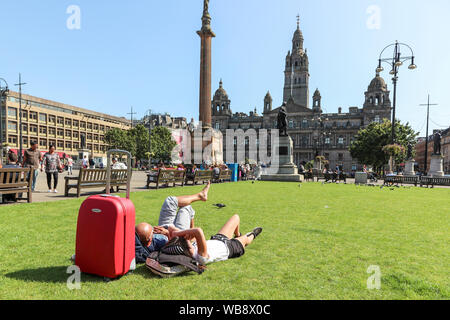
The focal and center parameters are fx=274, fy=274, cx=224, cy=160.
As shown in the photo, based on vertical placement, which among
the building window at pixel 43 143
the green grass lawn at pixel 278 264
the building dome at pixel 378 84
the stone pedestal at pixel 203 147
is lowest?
the green grass lawn at pixel 278 264

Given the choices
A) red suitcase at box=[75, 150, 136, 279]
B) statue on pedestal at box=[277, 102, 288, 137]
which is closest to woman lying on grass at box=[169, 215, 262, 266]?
red suitcase at box=[75, 150, 136, 279]

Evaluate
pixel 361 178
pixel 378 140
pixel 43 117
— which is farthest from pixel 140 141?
pixel 361 178

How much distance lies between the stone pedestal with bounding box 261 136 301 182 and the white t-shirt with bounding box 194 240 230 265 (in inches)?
846

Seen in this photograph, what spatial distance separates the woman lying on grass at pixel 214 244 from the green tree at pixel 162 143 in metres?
60.8

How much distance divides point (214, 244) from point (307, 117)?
92.7 metres

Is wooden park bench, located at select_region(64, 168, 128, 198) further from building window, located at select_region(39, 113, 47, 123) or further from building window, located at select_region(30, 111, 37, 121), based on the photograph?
building window, located at select_region(39, 113, 47, 123)

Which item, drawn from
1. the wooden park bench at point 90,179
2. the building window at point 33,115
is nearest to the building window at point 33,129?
the building window at point 33,115

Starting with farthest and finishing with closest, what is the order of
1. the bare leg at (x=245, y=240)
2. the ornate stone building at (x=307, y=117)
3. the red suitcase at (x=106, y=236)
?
the ornate stone building at (x=307, y=117) → the bare leg at (x=245, y=240) → the red suitcase at (x=106, y=236)

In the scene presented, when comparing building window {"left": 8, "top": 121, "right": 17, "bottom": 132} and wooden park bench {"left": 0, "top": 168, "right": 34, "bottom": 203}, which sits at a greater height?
building window {"left": 8, "top": 121, "right": 17, "bottom": 132}

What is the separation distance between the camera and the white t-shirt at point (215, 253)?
3299 millimetres

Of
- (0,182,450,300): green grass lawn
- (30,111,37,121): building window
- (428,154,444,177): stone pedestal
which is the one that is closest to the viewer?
(0,182,450,300): green grass lawn

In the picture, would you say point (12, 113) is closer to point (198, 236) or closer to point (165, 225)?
point (165, 225)

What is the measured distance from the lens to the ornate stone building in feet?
265

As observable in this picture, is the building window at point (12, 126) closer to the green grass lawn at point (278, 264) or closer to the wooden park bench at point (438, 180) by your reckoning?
the green grass lawn at point (278, 264)
